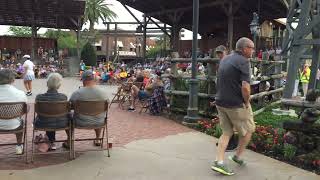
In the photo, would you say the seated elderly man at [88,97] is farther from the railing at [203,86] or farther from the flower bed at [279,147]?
the railing at [203,86]

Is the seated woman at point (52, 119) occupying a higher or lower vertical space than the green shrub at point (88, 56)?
lower

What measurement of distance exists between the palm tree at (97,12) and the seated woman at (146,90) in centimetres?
4794

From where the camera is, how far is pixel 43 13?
33.7 meters

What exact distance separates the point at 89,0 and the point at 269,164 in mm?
57173

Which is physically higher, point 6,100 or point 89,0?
point 89,0

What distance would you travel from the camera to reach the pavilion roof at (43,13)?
31.3 metres

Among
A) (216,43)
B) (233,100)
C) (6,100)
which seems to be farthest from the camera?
(216,43)

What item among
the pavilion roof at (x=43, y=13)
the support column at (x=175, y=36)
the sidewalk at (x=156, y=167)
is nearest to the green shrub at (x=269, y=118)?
the sidewalk at (x=156, y=167)

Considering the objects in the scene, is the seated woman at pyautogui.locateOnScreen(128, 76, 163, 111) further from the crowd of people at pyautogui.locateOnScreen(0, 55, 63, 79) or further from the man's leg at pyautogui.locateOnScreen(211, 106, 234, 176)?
the crowd of people at pyautogui.locateOnScreen(0, 55, 63, 79)

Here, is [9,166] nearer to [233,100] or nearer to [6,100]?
[6,100]

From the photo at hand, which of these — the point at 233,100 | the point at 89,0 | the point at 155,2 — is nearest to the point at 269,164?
the point at 233,100

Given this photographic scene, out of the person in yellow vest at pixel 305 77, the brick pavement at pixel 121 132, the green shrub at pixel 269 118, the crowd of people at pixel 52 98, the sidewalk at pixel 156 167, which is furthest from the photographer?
the person in yellow vest at pixel 305 77

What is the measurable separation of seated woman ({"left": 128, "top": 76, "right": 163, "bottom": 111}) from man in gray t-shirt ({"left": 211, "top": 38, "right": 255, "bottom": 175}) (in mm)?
5541

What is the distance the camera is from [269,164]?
6512 millimetres
